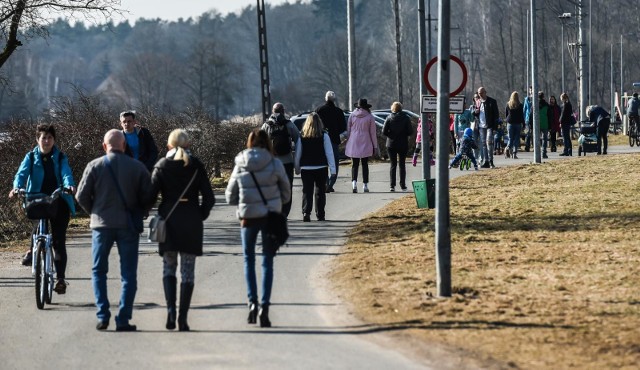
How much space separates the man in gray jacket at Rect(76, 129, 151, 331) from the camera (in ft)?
38.8

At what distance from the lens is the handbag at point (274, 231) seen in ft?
38.9

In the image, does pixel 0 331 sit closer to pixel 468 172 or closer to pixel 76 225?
pixel 76 225

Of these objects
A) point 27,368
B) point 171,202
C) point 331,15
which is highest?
point 331,15

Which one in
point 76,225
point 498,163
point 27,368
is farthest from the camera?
point 498,163

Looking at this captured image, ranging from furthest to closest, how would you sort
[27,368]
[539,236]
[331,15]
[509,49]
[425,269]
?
[331,15] < [509,49] < [539,236] < [425,269] < [27,368]

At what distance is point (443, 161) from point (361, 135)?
1213cm

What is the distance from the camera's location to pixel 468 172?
32344mm

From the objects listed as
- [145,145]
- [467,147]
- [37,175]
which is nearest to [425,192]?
[145,145]

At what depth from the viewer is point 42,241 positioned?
13.4m

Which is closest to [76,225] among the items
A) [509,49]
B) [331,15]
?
[509,49]

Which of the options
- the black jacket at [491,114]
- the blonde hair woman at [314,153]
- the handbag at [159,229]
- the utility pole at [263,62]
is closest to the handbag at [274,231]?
the handbag at [159,229]

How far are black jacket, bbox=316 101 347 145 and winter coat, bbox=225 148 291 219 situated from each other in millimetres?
12049

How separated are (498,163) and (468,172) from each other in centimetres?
415

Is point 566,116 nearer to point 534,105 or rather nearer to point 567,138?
point 567,138
